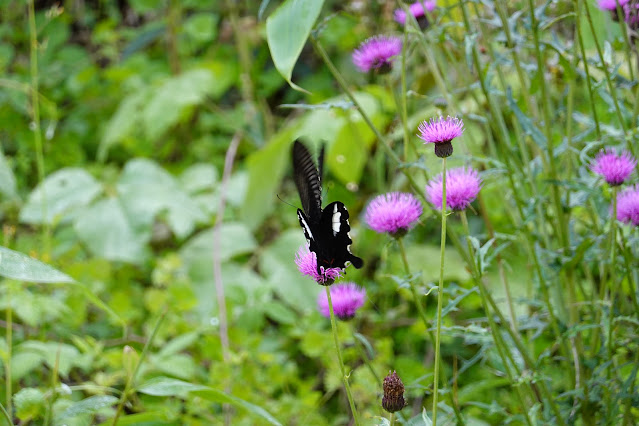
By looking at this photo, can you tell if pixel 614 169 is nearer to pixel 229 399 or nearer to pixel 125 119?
pixel 229 399

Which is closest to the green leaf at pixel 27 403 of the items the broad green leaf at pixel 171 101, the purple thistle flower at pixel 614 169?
the purple thistle flower at pixel 614 169

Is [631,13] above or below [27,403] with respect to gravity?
above

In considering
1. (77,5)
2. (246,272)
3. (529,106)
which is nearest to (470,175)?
(529,106)

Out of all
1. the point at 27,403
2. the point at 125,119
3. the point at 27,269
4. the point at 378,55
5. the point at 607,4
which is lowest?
the point at 27,403

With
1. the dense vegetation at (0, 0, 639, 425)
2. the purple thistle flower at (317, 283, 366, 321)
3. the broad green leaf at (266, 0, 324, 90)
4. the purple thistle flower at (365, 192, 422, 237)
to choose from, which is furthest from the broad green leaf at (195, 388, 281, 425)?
the broad green leaf at (266, 0, 324, 90)

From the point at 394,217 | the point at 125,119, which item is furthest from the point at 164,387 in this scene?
the point at 125,119

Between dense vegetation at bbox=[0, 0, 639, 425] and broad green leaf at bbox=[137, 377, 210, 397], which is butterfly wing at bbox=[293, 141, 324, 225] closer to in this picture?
dense vegetation at bbox=[0, 0, 639, 425]
